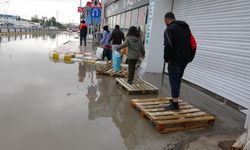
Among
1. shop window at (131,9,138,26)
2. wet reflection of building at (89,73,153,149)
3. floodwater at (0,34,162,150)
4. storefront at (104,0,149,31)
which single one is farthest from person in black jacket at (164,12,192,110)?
shop window at (131,9,138,26)

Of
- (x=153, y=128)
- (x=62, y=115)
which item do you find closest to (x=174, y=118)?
(x=153, y=128)

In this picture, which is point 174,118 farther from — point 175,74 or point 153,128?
point 175,74

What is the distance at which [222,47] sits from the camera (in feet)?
20.5

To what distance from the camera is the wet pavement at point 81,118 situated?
139 inches

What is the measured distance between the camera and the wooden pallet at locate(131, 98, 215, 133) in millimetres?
4094

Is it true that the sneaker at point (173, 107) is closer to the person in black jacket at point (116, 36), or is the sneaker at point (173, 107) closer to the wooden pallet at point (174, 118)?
the wooden pallet at point (174, 118)

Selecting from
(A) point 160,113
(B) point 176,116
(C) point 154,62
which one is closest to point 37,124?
(A) point 160,113

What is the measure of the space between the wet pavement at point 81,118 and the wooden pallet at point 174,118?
0.13 metres

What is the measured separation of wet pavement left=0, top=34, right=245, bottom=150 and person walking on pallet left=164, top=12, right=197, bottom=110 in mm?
995

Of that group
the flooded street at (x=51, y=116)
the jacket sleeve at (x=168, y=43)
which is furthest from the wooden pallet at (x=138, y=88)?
the jacket sleeve at (x=168, y=43)

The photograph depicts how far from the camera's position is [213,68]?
659 cm

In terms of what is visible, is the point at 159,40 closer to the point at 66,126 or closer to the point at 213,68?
the point at 213,68

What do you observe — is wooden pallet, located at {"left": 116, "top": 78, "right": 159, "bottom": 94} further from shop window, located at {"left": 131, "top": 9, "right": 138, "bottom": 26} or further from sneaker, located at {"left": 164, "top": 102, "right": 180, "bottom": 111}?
shop window, located at {"left": 131, "top": 9, "right": 138, "bottom": 26}

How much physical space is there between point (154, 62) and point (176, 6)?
8.07ft
